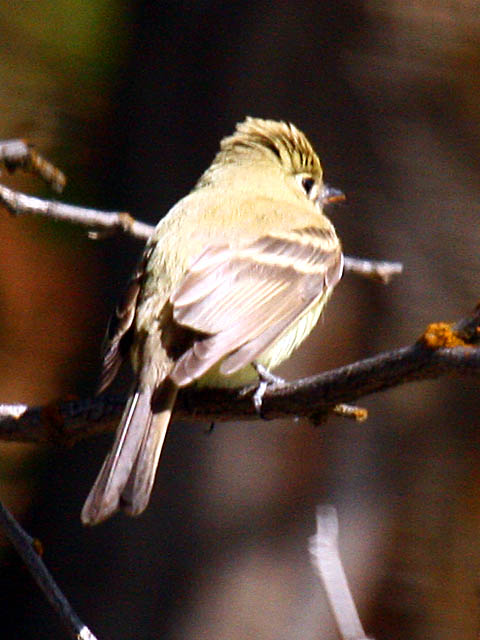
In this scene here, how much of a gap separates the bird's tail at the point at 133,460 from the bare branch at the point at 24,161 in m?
0.63

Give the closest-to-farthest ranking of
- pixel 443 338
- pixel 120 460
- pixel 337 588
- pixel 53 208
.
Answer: pixel 443 338 → pixel 337 588 → pixel 120 460 → pixel 53 208

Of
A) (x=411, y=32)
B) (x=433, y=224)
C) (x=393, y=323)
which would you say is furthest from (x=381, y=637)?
(x=411, y=32)

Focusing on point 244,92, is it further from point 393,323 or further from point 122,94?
point 393,323

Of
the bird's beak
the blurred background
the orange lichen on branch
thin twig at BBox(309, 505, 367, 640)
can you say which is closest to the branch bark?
the orange lichen on branch

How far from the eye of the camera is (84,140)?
5.61m

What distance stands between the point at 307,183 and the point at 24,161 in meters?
1.94

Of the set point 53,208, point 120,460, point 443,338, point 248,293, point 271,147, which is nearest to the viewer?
point 443,338

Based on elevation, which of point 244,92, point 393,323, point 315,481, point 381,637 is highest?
point 244,92

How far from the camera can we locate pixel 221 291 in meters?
3.47

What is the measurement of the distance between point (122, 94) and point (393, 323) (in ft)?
5.50

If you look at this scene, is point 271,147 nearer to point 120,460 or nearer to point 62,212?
point 62,212

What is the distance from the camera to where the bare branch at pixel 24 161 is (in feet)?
9.09

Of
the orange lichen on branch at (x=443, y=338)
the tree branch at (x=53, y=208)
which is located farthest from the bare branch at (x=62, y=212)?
the orange lichen on branch at (x=443, y=338)

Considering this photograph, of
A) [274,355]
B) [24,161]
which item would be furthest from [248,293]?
[24,161]
